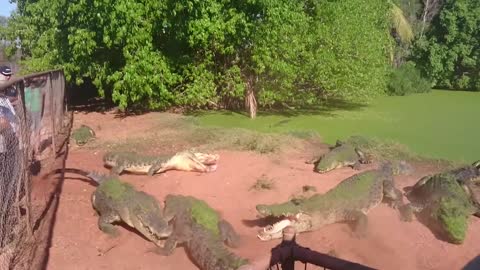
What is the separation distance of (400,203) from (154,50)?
9146 mm

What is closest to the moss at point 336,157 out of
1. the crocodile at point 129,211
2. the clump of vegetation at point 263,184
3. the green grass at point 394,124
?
the clump of vegetation at point 263,184

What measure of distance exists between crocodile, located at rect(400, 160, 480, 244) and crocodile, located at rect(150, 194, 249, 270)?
8.00 feet

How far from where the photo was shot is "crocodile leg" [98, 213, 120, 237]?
630 cm

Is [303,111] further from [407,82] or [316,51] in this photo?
[407,82]

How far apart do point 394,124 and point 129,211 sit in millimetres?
9631

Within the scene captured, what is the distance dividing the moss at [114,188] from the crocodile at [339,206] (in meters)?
1.67

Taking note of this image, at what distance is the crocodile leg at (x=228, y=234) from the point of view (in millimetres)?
5905

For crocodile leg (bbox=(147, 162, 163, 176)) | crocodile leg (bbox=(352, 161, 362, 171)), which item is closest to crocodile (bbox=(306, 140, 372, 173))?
crocodile leg (bbox=(352, 161, 362, 171))

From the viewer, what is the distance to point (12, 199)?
5.08m

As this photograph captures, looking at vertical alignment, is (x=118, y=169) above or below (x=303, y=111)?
above

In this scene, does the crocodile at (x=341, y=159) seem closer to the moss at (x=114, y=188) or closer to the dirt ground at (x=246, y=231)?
the dirt ground at (x=246, y=231)

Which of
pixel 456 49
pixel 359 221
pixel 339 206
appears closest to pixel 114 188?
pixel 339 206

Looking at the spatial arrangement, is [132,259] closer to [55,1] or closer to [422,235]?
[422,235]

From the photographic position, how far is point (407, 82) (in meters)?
23.6
